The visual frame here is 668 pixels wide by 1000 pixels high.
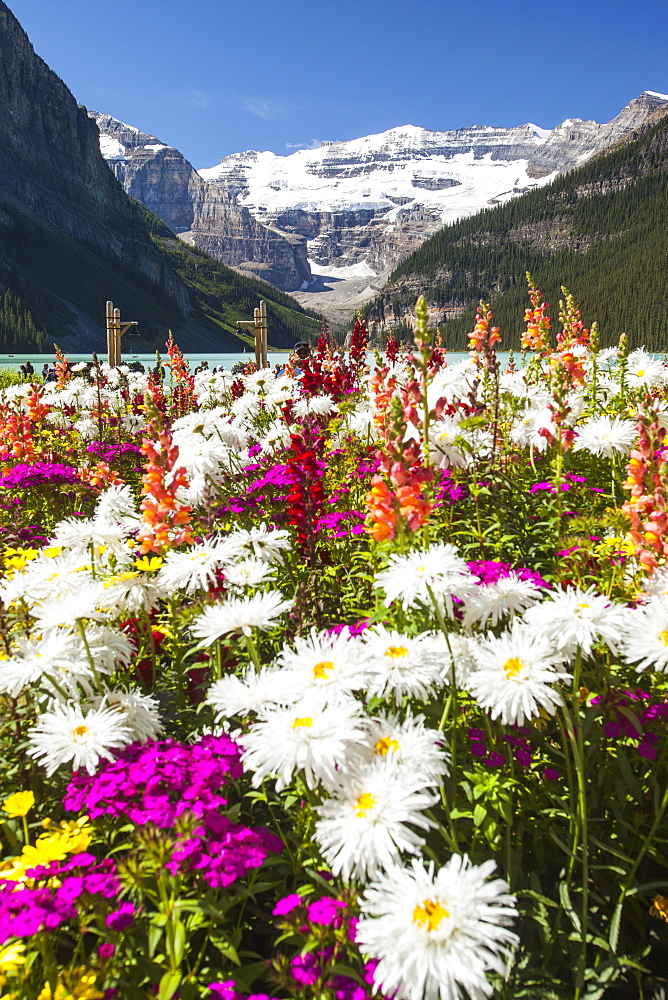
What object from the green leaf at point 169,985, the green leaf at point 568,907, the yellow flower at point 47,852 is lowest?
the green leaf at point 568,907

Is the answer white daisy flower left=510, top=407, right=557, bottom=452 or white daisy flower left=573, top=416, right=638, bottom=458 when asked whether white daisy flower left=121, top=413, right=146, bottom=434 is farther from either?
white daisy flower left=573, top=416, right=638, bottom=458

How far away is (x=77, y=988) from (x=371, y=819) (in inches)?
33.4

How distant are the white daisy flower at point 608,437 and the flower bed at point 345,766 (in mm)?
458

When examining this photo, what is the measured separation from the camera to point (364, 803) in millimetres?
1457

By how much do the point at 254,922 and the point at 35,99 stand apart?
197m

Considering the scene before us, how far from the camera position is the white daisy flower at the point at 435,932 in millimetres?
1186

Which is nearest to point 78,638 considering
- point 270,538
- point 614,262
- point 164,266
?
point 270,538

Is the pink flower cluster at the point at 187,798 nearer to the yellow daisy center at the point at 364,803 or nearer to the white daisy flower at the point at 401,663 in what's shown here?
the yellow daisy center at the point at 364,803

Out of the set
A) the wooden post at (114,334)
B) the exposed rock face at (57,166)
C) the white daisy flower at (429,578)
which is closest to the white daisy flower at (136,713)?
the white daisy flower at (429,578)

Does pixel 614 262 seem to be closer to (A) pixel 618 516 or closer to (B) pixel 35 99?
(A) pixel 618 516

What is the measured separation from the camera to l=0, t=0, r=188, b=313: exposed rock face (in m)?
145

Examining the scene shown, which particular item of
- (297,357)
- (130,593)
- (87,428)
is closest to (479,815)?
(130,593)

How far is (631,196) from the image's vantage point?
140 metres

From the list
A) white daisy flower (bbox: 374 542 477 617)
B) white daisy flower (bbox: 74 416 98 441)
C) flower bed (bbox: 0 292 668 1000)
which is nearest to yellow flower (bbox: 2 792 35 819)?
flower bed (bbox: 0 292 668 1000)
